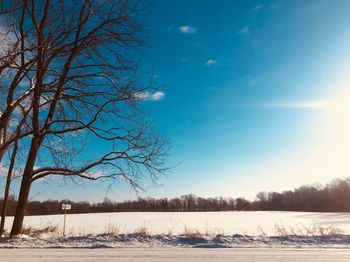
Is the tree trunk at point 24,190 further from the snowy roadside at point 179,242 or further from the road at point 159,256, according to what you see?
the road at point 159,256

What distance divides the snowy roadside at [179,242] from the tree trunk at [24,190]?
139 cm

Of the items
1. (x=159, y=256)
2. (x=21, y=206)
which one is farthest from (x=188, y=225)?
(x=159, y=256)

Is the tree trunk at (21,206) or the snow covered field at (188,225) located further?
the snow covered field at (188,225)

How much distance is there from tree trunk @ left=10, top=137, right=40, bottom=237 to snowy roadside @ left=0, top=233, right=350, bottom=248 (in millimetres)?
1394

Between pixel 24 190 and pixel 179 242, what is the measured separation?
6051 mm

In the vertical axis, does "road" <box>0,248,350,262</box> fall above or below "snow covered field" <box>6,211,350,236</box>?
below

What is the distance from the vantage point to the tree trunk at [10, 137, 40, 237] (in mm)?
13133

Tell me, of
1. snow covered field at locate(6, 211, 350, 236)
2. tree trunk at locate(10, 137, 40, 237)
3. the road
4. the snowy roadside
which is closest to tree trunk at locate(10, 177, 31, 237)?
tree trunk at locate(10, 137, 40, 237)

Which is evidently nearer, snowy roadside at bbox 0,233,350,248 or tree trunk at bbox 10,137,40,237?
snowy roadside at bbox 0,233,350,248

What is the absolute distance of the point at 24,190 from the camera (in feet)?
43.7

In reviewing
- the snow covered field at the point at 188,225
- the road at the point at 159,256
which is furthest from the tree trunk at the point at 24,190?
the road at the point at 159,256

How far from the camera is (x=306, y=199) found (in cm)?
11619

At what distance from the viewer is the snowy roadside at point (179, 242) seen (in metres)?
10.7

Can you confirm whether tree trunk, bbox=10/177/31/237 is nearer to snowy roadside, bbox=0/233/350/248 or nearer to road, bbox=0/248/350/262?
snowy roadside, bbox=0/233/350/248
